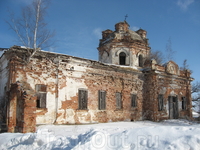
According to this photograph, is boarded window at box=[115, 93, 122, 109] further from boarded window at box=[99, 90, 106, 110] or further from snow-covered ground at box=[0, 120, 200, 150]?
snow-covered ground at box=[0, 120, 200, 150]

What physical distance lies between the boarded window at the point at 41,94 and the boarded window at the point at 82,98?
237 centimetres

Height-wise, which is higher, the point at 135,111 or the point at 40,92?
the point at 40,92

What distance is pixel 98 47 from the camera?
21453 millimetres

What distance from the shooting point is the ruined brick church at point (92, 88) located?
10409 mm

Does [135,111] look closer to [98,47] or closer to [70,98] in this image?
[70,98]

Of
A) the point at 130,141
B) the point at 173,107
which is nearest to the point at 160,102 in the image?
the point at 173,107

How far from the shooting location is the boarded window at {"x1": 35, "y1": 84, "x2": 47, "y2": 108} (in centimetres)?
1149

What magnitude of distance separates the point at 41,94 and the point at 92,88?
3572mm

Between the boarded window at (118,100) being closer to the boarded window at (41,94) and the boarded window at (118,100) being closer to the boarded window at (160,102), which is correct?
the boarded window at (160,102)

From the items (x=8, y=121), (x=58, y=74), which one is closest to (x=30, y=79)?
(x=58, y=74)

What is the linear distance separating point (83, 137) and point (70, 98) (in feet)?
22.1

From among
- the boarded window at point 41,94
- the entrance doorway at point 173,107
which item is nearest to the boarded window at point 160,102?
the entrance doorway at point 173,107

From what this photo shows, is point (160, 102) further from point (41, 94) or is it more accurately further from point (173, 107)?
point (41, 94)

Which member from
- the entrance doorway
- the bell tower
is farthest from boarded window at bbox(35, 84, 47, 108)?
the entrance doorway
